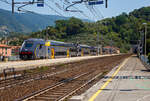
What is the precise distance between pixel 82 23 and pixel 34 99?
5304cm

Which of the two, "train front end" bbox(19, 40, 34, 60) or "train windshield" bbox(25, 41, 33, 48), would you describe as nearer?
"train front end" bbox(19, 40, 34, 60)

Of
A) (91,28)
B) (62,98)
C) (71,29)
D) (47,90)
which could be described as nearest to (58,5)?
(47,90)

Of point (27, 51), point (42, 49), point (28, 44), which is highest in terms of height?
point (28, 44)

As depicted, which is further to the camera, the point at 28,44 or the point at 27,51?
the point at 28,44

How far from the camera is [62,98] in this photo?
944 centimetres

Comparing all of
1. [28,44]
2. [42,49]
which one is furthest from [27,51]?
[42,49]

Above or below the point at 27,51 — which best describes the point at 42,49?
above

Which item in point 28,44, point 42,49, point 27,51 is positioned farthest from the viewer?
point 42,49

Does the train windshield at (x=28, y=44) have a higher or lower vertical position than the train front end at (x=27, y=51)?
higher

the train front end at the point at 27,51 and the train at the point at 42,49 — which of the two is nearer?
the train front end at the point at 27,51

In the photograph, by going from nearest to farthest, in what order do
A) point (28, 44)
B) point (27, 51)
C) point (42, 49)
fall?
point (27, 51) → point (28, 44) → point (42, 49)

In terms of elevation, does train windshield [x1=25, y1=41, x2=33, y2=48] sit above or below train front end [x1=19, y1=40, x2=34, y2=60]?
above

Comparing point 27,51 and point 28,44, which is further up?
Answer: point 28,44

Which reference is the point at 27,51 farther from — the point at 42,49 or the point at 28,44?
the point at 42,49
